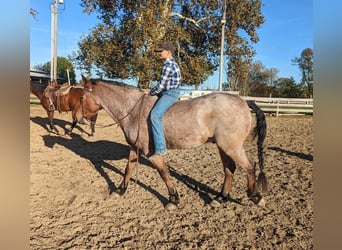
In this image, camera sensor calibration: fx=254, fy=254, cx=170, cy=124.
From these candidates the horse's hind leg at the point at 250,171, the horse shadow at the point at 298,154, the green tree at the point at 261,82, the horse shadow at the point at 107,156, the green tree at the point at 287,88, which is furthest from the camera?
the green tree at the point at 261,82

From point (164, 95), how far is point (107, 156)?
357cm

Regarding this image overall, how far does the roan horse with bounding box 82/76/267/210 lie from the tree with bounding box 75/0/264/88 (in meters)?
10.2

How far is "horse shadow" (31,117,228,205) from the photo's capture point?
4338mm

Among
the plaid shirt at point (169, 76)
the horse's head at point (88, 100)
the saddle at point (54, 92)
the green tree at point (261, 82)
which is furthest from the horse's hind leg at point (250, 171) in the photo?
the green tree at point (261, 82)

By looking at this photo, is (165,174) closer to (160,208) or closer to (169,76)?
(160,208)

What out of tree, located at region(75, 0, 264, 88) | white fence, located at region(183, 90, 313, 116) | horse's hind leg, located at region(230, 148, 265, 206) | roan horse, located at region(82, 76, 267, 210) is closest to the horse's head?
roan horse, located at region(82, 76, 267, 210)

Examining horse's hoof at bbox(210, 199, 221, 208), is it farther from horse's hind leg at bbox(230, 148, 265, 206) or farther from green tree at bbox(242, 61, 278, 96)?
green tree at bbox(242, 61, 278, 96)

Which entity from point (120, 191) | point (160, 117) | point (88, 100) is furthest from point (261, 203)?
point (88, 100)

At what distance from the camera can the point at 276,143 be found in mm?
8062

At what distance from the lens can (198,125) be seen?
366 centimetres

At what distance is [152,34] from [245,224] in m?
12.1

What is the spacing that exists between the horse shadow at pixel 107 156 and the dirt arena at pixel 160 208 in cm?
2

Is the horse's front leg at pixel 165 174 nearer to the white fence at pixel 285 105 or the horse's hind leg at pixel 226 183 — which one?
the horse's hind leg at pixel 226 183

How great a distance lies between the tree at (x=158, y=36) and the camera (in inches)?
545
